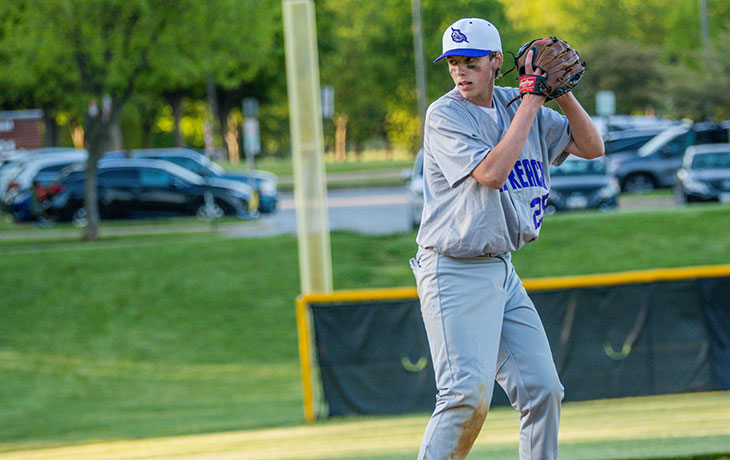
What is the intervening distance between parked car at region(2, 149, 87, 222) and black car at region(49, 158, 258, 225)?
89 centimetres

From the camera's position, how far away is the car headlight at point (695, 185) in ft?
76.5

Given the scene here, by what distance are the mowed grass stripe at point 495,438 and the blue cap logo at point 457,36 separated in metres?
2.96

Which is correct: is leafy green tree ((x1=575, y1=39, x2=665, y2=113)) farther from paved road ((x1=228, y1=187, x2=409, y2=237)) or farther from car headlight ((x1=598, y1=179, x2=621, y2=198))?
car headlight ((x1=598, y1=179, x2=621, y2=198))

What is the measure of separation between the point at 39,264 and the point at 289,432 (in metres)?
10.5

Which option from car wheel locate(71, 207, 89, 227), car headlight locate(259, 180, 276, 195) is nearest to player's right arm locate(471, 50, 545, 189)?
car wheel locate(71, 207, 89, 227)

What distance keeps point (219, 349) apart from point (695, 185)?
44.2 ft

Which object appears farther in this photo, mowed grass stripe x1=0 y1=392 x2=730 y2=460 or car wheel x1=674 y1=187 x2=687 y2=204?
car wheel x1=674 y1=187 x2=687 y2=204

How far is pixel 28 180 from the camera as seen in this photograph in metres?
28.3

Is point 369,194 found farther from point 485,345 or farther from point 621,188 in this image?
point 485,345

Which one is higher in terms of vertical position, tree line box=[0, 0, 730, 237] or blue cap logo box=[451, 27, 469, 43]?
tree line box=[0, 0, 730, 237]

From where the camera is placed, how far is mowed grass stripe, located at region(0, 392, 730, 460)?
630cm

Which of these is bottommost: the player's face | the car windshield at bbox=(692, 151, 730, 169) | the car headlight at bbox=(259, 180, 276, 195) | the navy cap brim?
the car headlight at bbox=(259, 180, 276, 195)

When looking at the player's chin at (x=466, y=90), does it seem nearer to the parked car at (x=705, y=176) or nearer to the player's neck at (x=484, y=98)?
the player's neck at (x=484, y=98)

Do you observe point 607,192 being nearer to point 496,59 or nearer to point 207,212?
point 207,212
